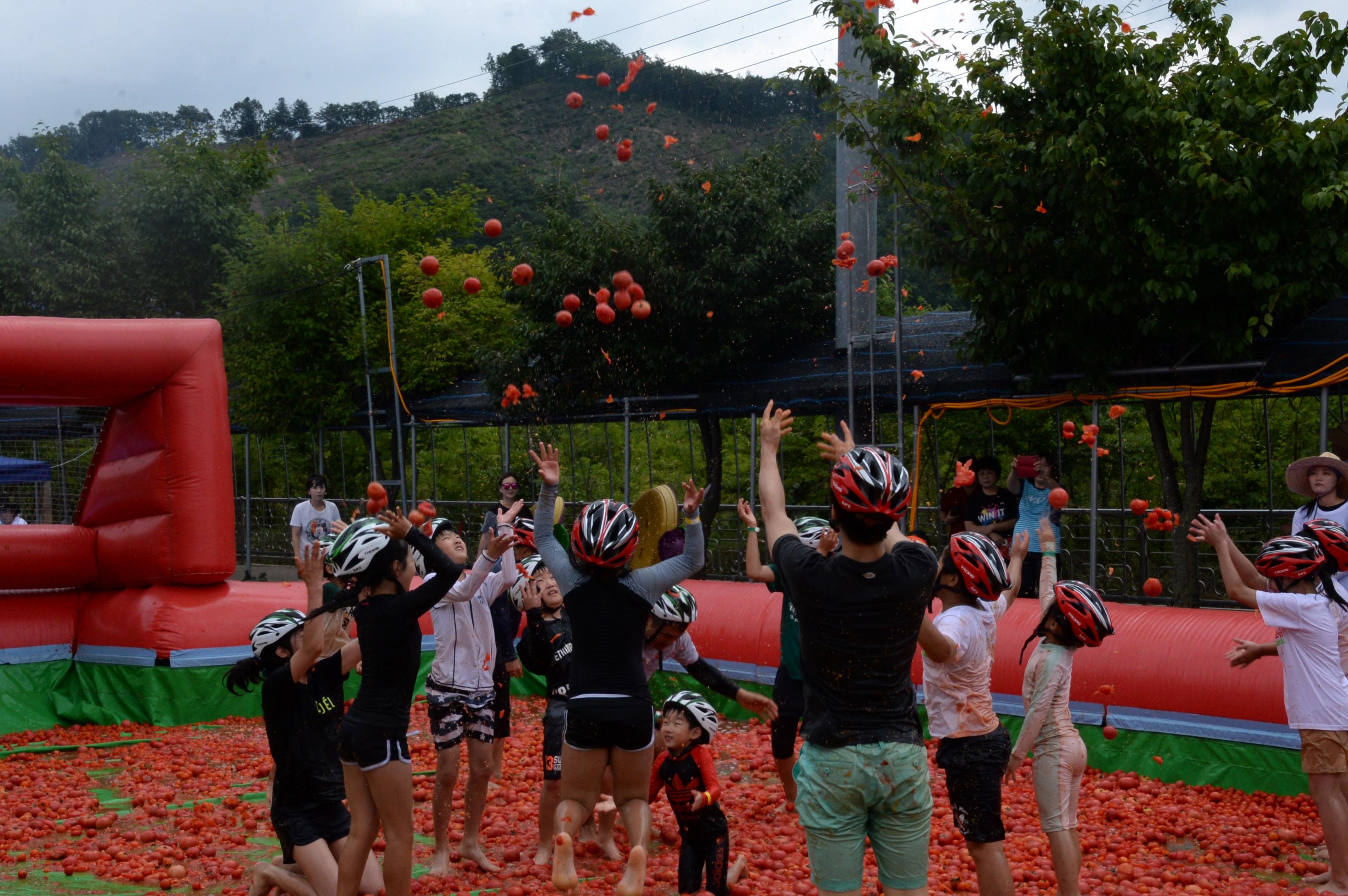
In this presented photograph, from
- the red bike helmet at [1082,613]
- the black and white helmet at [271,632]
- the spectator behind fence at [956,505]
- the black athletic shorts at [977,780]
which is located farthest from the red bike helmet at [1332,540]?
the spectator behind fence at [956,505]

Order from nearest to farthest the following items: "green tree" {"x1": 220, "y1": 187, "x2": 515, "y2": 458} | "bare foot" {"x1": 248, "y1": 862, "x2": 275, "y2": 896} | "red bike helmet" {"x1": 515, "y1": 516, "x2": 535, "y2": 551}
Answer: "bare foot" {"x1": 248, "y1": 862, "x2": 275, "y2": 896}
"red bike helmet" {"x1": 515, "y1": 516, "x2": 535, "y2": 551}
"green tree" {"x1": 220, "y1": 187, "x2": 515, "y2": 458}

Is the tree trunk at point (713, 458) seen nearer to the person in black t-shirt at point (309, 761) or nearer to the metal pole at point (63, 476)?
the metal pole at point (63, 476)

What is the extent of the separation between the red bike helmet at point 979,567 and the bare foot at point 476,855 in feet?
10.4

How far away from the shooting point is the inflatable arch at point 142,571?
10117 mm

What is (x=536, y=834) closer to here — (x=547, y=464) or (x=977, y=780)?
(x=547, y=464)

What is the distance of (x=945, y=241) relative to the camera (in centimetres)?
1170

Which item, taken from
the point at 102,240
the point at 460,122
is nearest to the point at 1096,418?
the point at 102,240

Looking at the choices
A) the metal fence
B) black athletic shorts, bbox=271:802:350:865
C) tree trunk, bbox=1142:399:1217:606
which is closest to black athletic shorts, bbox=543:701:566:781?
black athletic shorts, bbox=271:802:350:865

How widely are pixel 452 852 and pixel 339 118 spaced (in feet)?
294

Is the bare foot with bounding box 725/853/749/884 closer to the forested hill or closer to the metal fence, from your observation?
the metal fence

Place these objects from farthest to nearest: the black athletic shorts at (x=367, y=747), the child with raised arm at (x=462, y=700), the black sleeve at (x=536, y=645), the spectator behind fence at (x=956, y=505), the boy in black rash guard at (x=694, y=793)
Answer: the spectator behind fence at (x=956, y=505) < the black sleeve at (x=536, y=645) < the child with raised arm at (x=462, y=700) < the boy in black rash guard at (x=694, y=793) < the black athletic shorts at (x=367, y=747)

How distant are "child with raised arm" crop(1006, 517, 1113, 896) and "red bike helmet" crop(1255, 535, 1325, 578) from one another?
3.26ft

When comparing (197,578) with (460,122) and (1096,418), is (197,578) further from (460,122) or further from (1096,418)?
(460,122)

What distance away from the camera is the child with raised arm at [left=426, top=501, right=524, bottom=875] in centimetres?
631
